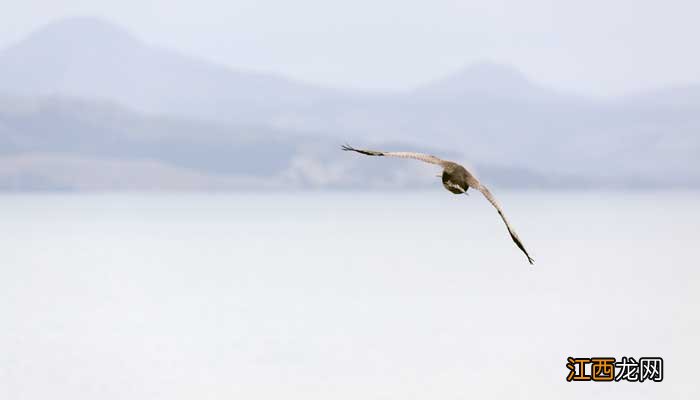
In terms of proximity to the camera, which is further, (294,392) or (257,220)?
(257,220)

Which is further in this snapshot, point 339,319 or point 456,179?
point 339,319

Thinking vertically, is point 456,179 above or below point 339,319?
above

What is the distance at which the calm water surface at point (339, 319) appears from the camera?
100 ft

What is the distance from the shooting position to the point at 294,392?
96.8 ft

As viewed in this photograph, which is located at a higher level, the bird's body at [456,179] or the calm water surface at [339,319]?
the bird's body at [456,179]

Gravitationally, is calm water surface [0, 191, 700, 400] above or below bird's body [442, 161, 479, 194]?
below

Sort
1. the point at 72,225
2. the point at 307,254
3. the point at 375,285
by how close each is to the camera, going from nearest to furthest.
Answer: the point at 375,285 < the point at 307,254 < the point at 72,225

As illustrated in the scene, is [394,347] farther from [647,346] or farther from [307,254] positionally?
[307,254]

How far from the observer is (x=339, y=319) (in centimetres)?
4194

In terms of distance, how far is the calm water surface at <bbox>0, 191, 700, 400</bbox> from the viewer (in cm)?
3056

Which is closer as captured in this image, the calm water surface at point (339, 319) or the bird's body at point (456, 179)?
the bird's body at point (456, 179)

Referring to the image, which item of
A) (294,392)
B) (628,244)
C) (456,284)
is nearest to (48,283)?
(456,284)

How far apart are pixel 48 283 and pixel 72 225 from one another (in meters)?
66.9

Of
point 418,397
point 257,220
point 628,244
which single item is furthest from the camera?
point 257,220
